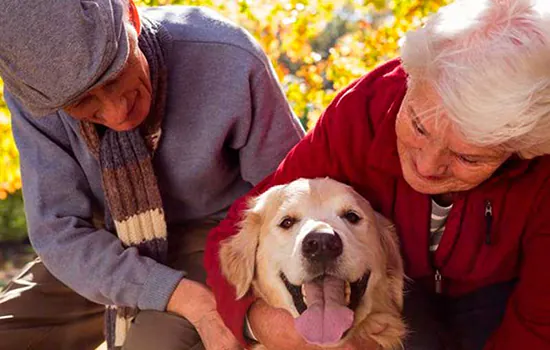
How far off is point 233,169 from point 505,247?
1.01m

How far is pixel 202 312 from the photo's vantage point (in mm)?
2730

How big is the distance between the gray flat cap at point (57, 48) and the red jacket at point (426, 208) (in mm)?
617

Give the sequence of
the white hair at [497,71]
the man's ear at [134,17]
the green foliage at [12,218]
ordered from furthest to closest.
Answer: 1. the green foliage at [12,218]
2. the man's ear at [134,17]
3. the white hair at [497,71]

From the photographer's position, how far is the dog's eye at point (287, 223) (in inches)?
96.6

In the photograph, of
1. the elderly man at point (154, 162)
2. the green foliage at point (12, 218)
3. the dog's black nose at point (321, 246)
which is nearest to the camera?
the dog's black nose at point (321, 246)

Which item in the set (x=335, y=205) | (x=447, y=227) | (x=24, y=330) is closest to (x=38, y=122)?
(x=24, y=330)

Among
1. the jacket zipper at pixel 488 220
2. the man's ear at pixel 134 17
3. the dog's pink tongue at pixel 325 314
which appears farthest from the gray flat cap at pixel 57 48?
the jacket zipper at pixel 488 220

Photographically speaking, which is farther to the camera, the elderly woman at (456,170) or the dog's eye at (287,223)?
the dog's eye at (287,223)

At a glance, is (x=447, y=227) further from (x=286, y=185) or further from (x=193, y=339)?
(x=193, y=339)

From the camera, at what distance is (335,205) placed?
7.95ft

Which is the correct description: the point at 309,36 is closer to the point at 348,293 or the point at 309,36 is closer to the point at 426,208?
the point at 426,208

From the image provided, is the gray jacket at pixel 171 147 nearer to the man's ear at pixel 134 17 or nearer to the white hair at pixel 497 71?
the man's ear at pixel 134 17

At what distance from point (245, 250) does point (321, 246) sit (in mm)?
357

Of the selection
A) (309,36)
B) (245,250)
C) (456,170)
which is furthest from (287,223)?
(309,36)
